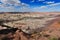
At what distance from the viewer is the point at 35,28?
7.39ft

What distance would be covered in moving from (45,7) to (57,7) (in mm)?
170

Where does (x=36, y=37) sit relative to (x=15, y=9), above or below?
below

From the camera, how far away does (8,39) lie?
7.27 ft

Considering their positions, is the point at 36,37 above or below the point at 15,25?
below

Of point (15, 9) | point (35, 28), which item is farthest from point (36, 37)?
point (15, 9)

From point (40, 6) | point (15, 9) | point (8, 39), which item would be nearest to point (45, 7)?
point (40, 6)

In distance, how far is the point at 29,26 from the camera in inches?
89.4

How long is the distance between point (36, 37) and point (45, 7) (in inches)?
17.7

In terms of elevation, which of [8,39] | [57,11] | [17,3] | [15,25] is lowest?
[8,39]

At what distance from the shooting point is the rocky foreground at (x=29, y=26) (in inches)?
86.1

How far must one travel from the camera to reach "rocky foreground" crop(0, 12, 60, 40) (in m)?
2.19

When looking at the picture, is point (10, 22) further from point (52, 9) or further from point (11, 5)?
point (52, 9)

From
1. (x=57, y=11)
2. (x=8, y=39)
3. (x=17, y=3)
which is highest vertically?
(x=17, y=3)

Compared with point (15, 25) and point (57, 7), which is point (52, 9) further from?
point (15, 25)
